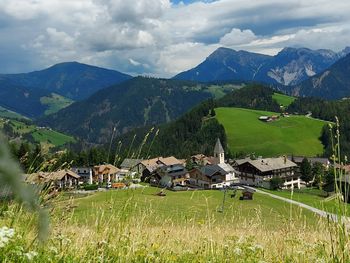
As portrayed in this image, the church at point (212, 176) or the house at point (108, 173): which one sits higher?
the house at point (108, 173)

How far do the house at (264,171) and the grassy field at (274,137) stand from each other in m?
46.8

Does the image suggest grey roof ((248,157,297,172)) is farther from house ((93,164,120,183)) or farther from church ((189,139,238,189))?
house ((93,164,120,183))

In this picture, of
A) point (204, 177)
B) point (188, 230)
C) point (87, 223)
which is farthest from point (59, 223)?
point (204, 177)

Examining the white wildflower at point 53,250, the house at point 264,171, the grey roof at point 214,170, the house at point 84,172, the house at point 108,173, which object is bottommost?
the house at point 264,171

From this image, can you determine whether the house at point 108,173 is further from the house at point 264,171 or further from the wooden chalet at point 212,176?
the house at point 264,171

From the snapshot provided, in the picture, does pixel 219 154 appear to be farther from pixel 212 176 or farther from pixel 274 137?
pixel 274 137

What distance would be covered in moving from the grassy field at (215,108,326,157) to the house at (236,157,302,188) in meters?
46.8

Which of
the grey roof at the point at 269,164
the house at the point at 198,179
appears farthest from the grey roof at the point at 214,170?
the grey roof at the point at 269,164

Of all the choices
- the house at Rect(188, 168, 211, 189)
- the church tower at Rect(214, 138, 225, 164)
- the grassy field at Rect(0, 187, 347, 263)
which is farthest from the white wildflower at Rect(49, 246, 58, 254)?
the church tower at Rect(214, 138, 225, 164)

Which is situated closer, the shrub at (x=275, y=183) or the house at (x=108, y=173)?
the house at (x=108, y=173)

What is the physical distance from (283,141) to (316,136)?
1846 centimetres

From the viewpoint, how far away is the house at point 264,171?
373 ft

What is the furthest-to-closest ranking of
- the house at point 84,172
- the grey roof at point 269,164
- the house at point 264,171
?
the grey roof at point 269,164, the house at point 264,171, the house at point 84,172

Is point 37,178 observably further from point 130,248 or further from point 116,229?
point 130,248
